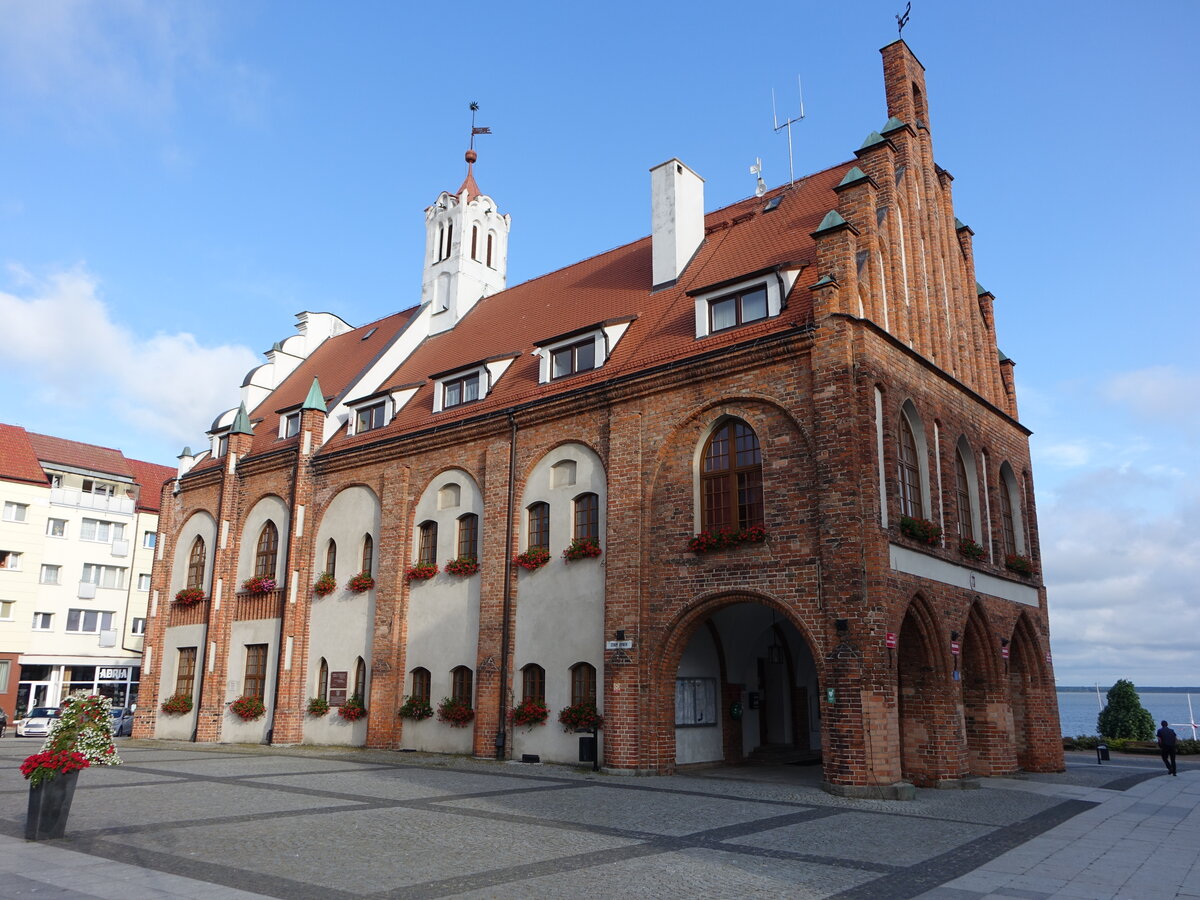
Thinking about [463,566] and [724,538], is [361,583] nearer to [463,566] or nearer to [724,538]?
[463,566]

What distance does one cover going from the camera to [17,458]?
48531mm

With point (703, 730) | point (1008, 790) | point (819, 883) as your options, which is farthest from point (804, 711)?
point (819, 883)

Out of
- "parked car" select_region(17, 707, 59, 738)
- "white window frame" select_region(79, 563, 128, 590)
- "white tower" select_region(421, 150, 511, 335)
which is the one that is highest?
"white tower" select_region(421, 150, 511, 335)

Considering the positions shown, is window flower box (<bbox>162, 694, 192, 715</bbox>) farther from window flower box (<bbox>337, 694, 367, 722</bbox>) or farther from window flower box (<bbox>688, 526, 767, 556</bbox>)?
window flower box (<bbox>688, 526, 767, 556</bbox>)

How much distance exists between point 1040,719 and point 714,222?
1616 cm

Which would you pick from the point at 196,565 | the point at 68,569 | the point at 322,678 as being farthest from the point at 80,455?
the point at 322,678

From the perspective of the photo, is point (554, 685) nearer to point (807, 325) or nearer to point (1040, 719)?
point (807, 325)

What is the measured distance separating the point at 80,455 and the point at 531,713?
43340 mm

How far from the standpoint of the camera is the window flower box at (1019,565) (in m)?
23.6

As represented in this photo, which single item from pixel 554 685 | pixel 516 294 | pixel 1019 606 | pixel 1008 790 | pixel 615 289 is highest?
pixel 516 294

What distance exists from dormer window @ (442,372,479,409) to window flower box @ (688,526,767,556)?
32.4ft

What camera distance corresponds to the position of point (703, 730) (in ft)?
70.8

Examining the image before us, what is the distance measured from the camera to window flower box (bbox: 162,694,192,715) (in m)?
31.7

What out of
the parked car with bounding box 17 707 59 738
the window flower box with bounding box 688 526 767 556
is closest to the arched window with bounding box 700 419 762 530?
the window flower box with bounding box 688 526 767 556
